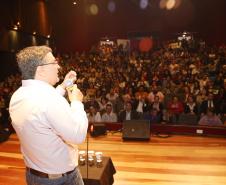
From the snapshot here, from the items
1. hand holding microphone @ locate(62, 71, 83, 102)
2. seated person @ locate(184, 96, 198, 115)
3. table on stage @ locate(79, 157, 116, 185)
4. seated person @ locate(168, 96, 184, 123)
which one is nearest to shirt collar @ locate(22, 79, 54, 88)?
hand holding microphone @ locate(62, 71, 83, 102)

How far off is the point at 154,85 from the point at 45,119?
22.5ft

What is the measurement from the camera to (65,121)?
119 centimetres

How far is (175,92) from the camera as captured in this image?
739 cm

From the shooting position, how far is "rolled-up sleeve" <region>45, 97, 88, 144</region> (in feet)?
3.91

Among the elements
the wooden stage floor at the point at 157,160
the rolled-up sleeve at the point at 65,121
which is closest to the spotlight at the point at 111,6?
the wooden stage floor at the point at 157,160

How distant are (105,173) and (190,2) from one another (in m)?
11.3

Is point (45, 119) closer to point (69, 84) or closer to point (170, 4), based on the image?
point (69, 84)

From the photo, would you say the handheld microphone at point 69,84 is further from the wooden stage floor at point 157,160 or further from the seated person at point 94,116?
the seated person at point 94,116

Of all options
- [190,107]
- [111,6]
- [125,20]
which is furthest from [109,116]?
[111,6]

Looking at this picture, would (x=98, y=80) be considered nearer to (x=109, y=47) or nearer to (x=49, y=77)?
(x=109, y=47)

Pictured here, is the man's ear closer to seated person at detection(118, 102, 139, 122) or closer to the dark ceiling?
seated person at detection(118, 102, 139, 122)

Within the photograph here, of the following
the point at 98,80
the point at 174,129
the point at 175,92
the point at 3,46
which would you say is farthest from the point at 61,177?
the point at 3,46

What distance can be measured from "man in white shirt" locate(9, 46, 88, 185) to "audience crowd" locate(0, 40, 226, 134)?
139 inches

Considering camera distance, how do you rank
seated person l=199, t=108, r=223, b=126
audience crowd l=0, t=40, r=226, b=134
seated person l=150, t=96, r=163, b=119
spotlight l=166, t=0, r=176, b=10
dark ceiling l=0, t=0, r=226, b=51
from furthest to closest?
spotlight l=166, t=0, r=176, b=10 < dark ceiling l=0, t=0, r=226, b=51 < seated person l=150, t=96, r=163, b=119 < audience crowd l=0, t=40, r=226, b=134 < seated person l=199, t=108, r=223, b=126
